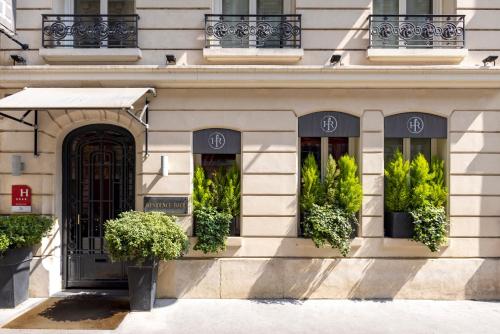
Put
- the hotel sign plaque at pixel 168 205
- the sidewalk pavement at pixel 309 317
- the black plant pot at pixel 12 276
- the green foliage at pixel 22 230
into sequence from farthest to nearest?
the hotel sign plaque at pixel 168 205, the black plant pot at pixel 12 276, the green foliage at pixel 22 230, the sidewalk pavement at pixel 309 317

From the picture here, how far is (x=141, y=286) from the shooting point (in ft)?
22.0

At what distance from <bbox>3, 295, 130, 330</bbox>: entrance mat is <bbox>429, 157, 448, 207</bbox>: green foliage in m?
6.73

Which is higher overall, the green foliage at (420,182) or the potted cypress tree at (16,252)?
the green foliage at (420,182)

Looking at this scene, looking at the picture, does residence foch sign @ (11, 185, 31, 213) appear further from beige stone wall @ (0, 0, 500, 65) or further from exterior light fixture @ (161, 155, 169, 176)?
exterior light fixture @ (161, 155, 169, 176)

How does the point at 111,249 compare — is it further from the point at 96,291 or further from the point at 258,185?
the point at 258,185

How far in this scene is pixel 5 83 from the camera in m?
7.48

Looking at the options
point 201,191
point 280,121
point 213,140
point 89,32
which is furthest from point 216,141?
point 89,32

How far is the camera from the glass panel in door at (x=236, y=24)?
7.54m

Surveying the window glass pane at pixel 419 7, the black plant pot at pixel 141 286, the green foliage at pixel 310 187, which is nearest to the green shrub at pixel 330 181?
the green foliage at pixel 310 187

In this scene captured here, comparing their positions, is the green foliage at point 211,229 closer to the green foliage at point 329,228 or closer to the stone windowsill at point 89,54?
the green foliage at point 329,228

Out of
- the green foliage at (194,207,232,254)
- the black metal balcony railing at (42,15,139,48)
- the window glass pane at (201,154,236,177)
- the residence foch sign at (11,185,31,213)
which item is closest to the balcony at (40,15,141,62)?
the black metal balcony railing at (42,15,139,48)

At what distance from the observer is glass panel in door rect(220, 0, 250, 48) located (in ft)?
24.7

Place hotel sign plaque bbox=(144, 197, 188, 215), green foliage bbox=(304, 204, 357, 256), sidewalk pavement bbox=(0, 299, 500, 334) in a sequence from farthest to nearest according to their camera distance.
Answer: hotel sign plaque bbox=(144, 197, 188, 215)
green foliage bbox=(304, 204, 357, 256)
sidewalk pavement bbox=(0, 299, 500, 334)

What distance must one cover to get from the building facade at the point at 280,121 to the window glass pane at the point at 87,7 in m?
0.39
